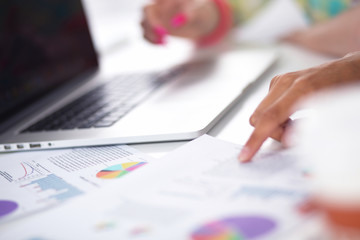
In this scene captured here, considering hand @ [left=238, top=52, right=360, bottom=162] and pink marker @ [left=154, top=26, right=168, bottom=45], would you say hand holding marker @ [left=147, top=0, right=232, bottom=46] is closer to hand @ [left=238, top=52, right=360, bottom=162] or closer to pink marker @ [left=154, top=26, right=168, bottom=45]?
pink marker @ [left=154, top=26, right=168, bottom=45]

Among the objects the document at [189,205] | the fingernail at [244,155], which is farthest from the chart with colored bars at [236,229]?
the fingernail at [244,155]

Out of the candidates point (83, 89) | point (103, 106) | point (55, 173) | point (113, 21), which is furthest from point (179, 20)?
point (113, 21)

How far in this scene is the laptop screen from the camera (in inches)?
32.3

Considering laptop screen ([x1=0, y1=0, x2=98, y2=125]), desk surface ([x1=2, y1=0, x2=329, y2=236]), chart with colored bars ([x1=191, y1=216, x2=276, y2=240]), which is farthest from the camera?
laptop screen ([x1=0, y1=0, x2=98, y2=125])

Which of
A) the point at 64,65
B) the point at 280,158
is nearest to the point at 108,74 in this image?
the point at 64,65

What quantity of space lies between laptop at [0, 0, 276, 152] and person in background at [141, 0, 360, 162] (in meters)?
0.11

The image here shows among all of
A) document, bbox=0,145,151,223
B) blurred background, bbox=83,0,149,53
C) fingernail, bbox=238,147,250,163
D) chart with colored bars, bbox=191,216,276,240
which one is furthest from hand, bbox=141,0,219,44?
chart with colored bars, bbox=191,216,276,240

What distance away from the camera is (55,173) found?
567 mm

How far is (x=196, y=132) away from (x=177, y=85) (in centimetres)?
28

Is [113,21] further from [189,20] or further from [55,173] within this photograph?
[55,173]

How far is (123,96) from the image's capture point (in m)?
0.83

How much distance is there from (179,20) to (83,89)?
30 centimetres

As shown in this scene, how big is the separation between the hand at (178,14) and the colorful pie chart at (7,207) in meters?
0.67

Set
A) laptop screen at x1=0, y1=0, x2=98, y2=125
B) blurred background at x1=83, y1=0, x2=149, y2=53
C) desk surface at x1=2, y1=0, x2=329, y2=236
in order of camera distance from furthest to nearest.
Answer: blurred background at x1=83, y1=0, x2=149, y2=53
laptop screen at x1=0, y1=0, x2=98, y2=125
desk surface at x1=2, y1=0, x2=329, y2=236
